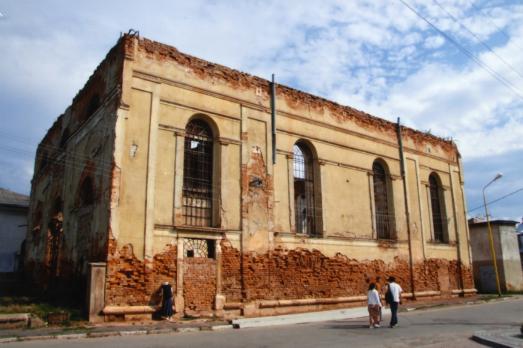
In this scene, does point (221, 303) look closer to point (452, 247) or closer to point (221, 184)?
point (221, 184)

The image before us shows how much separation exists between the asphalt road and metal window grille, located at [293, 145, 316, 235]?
14.8ft

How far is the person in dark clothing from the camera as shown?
500 inches

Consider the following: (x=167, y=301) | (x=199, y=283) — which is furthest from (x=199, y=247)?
(x=167, y=301)

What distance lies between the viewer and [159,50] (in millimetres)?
14656

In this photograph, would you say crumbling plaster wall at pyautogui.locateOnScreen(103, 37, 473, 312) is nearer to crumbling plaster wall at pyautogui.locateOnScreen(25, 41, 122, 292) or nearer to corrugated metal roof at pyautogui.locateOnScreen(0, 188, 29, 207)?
crumbling plaster wall at pyautogui.locateOnScreen(25, 41, 122, 292)

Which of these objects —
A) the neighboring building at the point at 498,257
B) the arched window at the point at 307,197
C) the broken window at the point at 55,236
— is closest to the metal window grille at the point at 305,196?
the arched window at the point at 307,197

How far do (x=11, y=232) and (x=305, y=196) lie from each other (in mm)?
20218

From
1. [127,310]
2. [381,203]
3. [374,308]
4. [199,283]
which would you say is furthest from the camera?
[381,203]

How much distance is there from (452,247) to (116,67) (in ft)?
59.0

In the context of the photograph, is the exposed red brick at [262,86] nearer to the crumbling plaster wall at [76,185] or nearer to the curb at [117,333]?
the crumbling plaster wall at [76,185]

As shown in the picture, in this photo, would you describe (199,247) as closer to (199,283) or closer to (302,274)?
(199,283)

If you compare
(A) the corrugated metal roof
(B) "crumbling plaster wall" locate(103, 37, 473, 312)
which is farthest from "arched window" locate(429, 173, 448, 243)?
(A) the corrugated metal roof

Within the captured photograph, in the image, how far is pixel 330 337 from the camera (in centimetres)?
1033

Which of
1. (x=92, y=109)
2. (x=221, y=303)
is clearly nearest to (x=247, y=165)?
(x=221, y=303)
